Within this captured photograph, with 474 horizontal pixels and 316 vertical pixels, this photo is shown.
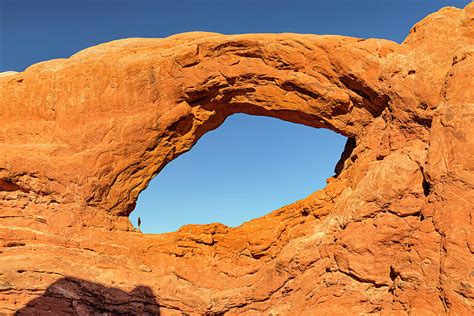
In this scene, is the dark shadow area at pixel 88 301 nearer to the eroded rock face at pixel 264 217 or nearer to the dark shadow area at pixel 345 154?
the eroded rock face at pixel 264 217

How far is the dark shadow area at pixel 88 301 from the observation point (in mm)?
13242

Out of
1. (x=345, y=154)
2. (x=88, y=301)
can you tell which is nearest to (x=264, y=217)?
(x=345, y=154)

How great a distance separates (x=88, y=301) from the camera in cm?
1367

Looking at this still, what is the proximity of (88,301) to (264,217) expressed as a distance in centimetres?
605

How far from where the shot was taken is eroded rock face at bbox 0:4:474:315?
1265cm

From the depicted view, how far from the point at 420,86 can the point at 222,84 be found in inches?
227

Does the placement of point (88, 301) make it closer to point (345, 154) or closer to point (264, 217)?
point (264, 217)

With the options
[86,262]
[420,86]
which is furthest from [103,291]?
[420,86]

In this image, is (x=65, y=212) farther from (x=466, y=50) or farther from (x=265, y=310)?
(x=466, y=50)

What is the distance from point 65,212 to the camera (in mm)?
14367

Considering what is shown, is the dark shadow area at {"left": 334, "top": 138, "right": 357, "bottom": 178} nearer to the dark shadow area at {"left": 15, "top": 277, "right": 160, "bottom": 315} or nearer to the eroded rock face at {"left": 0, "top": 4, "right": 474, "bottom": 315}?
the eroded rock face at {"left": 0, "top": 4, "right": 474, "bottom": 315}

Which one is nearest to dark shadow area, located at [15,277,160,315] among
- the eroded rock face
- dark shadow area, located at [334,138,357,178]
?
the eroded rock face

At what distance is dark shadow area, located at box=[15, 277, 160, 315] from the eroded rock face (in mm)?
37

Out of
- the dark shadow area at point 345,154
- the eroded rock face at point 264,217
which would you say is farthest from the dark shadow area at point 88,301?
the dark shadow area at point 345,154
